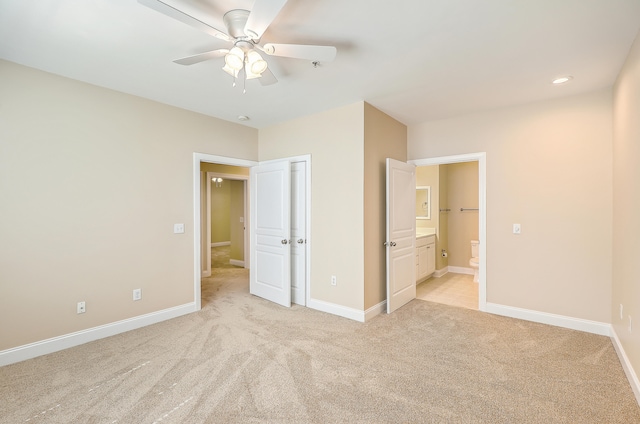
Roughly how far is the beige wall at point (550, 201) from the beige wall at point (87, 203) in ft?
12.7

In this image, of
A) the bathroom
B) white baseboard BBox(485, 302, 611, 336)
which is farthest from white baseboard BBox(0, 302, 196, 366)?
the bathroom

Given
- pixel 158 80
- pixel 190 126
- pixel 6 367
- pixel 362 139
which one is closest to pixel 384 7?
pixel 362 139

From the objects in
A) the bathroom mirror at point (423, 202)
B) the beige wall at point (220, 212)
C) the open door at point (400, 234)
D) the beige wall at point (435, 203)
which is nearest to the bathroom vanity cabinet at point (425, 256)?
the beige wall at point (435, 203)

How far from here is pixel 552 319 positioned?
10.6 feet

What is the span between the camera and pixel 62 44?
7.22 feet

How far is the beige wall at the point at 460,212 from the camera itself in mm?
5691

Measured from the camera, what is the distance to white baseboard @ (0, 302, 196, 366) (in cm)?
248

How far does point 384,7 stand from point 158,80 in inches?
88.8

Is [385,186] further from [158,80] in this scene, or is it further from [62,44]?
[62,44]

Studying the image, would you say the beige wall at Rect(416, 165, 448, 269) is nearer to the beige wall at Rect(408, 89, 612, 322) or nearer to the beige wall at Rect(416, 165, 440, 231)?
the beige wall at Rect(416, 165, 440, 231)

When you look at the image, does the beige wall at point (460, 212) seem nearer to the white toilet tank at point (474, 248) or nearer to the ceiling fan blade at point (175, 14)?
the white toilet tank at point (474, 248)

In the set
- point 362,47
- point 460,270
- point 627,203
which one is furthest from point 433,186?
point 362,47

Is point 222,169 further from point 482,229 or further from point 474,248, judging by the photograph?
point 474,248

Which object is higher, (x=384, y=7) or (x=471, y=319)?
(x=384, y=7)
